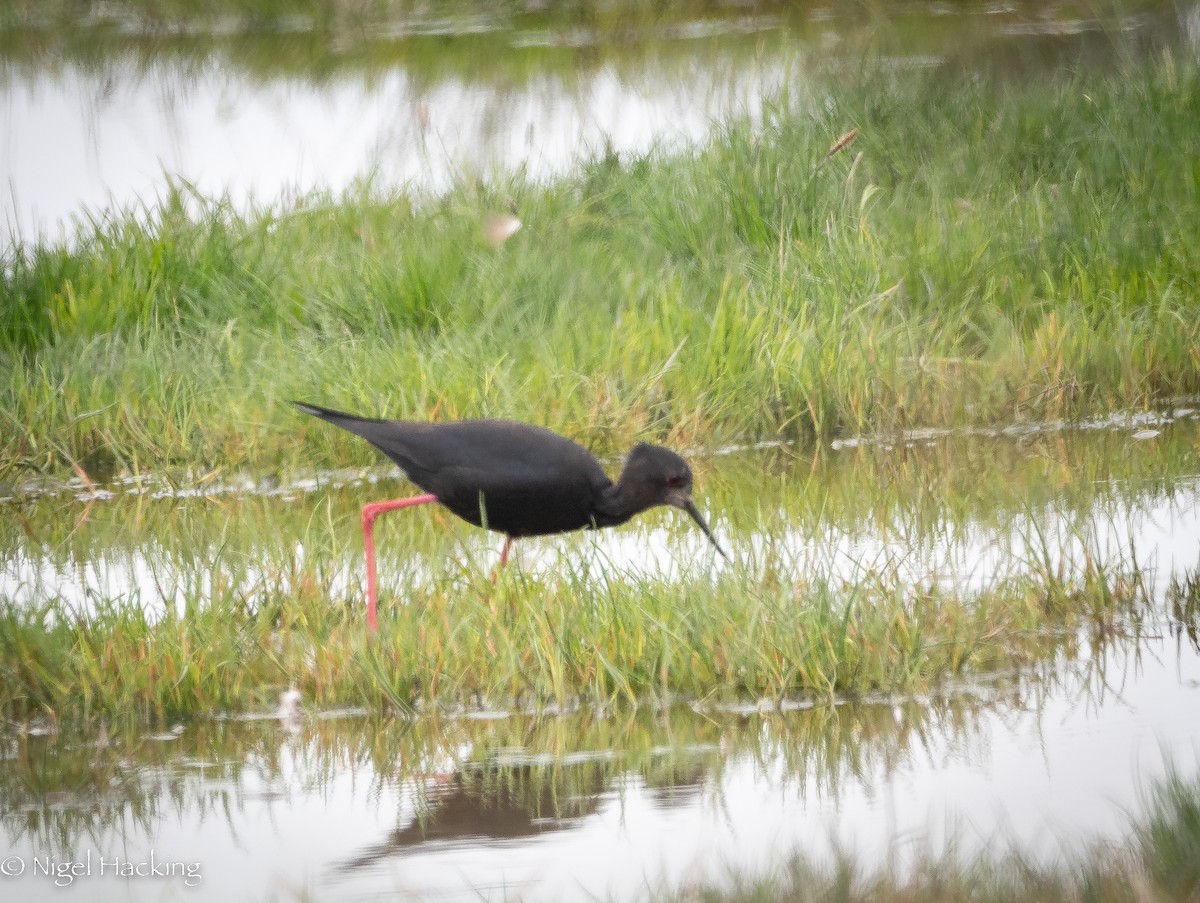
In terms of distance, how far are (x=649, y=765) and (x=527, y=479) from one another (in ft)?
4.39

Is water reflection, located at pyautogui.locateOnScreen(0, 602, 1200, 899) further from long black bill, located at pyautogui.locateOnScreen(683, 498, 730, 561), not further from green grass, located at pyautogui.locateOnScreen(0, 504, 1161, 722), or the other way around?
long black bill, located at pyautogui.locateOnScreen(683, 498, 730, 561)

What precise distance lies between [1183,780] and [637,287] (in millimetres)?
4511

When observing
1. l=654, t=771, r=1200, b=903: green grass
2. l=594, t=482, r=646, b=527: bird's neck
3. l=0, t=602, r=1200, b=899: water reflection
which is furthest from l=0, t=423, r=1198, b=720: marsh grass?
l=654, t=771, r=1200, b=903: green grass

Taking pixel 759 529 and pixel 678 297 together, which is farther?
pixel 678 297

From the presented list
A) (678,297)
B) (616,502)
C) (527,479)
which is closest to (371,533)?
(527,479)

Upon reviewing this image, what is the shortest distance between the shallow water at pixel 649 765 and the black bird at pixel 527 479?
0.21 m

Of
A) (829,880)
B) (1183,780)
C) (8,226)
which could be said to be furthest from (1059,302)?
(8,226)

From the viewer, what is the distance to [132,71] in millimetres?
12383

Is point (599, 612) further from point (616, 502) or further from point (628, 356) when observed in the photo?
point (628, 356)

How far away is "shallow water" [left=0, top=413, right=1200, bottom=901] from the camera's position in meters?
3.38

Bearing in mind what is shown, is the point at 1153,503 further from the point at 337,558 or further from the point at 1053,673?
the point at 337,558

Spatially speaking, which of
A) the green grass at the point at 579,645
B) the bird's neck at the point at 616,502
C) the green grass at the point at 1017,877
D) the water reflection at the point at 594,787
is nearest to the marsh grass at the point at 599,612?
the green grass at the point at 579,645

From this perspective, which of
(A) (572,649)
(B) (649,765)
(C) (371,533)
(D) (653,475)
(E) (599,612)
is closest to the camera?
(B) (649,765)

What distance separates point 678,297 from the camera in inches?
276
